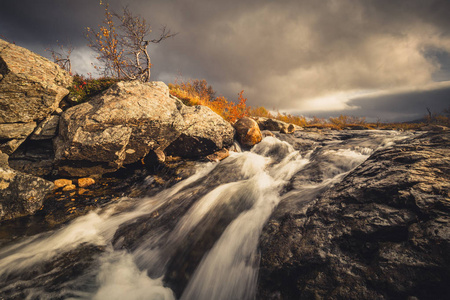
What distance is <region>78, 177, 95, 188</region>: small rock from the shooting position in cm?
481

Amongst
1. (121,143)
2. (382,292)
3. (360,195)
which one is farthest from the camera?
(121,143)

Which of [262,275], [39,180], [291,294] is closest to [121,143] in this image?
[39,180]

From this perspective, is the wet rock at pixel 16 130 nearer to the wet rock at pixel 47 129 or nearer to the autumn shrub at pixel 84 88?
the wet rock at pixel 47 129

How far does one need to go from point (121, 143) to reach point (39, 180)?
1980 millimetres

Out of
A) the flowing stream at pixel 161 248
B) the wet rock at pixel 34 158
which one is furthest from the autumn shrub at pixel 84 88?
the flowing stream at pixel 161 248

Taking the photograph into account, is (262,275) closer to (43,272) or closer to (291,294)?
(291,294)

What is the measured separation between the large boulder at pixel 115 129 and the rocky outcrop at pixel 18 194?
2.77 ft

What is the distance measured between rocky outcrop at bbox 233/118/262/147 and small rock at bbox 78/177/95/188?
6.15m

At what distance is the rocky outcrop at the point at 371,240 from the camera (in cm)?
132

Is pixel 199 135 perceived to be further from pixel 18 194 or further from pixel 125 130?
pixel 18 194

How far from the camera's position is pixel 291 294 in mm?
1639

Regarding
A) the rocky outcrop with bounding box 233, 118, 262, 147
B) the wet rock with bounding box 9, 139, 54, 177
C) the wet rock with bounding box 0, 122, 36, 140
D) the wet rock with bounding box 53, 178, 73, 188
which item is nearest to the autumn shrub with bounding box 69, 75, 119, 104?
the wet rock with bounding box 0, 122, 36, 140

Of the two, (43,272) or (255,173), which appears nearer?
(43,272)

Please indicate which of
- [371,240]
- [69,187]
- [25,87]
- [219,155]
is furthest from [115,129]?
[371,240]
